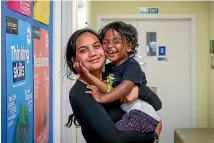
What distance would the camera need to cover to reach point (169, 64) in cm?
435

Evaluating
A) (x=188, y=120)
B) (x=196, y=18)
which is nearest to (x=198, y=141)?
(x=188, y=120)

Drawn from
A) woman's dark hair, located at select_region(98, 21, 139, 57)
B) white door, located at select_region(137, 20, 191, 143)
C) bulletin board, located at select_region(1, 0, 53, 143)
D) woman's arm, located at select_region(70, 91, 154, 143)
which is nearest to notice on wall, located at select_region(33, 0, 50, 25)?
bulletin board, located at select_region(1, 0, 53, 143)

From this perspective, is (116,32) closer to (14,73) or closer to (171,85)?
(14,73)

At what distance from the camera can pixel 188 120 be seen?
436cm

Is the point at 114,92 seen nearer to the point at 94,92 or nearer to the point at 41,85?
the point at 94,92

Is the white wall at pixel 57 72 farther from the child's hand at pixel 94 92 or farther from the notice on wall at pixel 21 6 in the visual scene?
the child's hand at pixel 94 92

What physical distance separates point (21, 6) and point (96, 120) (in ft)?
1.84

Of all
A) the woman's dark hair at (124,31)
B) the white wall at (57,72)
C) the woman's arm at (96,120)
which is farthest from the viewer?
the white wall at (57,72)

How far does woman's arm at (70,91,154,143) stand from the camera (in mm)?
965

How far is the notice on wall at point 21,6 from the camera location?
101 cm

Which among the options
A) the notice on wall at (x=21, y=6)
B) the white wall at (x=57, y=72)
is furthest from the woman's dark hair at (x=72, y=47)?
the white wall at (x=57, y=72)

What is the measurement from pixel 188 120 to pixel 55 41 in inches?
122

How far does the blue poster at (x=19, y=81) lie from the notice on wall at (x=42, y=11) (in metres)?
0.16

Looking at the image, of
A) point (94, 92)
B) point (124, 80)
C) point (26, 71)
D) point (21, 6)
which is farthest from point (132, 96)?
point (21, 6)
